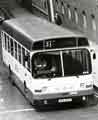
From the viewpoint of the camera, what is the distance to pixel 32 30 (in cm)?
2312

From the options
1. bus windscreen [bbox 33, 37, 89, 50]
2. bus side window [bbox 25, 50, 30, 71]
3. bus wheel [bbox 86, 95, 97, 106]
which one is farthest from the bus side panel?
bus wheel [bbox 86, 95, 97, 106]

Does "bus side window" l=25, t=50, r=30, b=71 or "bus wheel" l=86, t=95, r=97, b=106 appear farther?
"bus wheel" l=86, t=95, r=97, b=106

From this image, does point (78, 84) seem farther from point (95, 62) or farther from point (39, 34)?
point (95, 62)

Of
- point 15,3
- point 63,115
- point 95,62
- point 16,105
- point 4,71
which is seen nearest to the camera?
point 63,115

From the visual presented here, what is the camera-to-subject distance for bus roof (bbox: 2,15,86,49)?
21484 mm

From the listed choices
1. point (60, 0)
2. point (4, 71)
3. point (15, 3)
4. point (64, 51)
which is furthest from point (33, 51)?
point (15, 3)

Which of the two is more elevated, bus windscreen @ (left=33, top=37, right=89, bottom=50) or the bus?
bus windscreen @ (left=33, top=37, right=89, bottom=50)

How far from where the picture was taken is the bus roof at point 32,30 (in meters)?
21.5

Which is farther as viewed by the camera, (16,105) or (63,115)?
(16,105)

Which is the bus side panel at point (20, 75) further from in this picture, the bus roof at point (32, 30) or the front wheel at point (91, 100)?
the front wheel at point (91, 100)

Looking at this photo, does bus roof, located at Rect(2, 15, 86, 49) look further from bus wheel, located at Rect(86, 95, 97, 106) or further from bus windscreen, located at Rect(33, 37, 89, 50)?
bus wheel, located at Rect(86, 95, 97, 106)

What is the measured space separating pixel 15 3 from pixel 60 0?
11352mm

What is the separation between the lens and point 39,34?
21.9 m

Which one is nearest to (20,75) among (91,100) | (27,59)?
(27,59)
